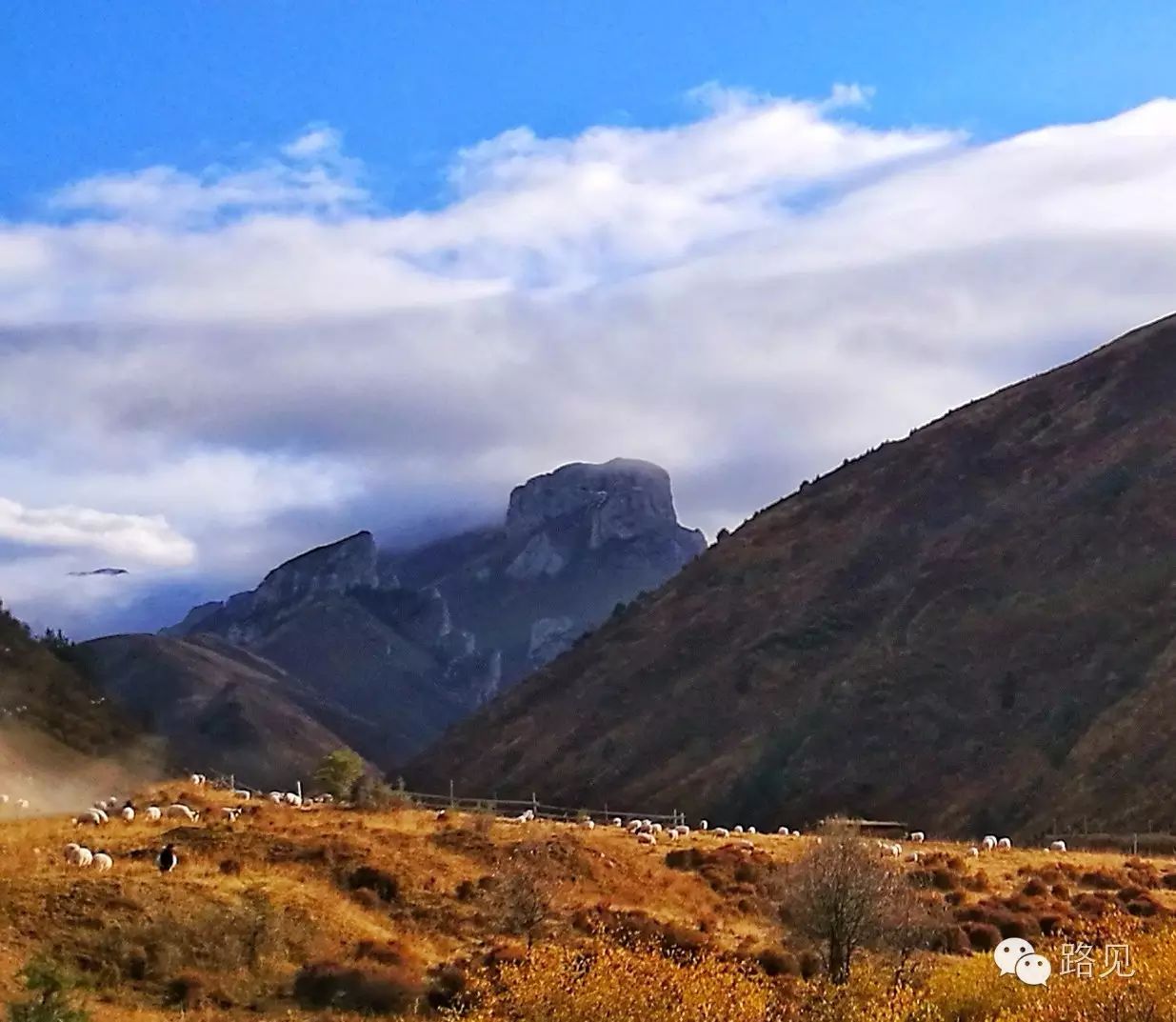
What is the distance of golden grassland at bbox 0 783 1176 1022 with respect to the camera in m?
19.9

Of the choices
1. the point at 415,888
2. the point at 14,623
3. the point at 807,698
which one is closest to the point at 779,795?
the point at 807,698

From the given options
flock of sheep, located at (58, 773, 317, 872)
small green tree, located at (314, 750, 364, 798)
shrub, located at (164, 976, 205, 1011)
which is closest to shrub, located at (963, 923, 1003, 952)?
shrub, located at (164, 976, 205, 1011)

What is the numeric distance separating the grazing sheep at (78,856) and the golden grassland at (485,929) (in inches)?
14.7

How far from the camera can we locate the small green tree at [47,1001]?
2127 cm

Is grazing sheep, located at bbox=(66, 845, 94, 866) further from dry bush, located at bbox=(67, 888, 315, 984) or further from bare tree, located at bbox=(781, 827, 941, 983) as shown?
bare tree, located at bbox=(781, 827, 941, 983)

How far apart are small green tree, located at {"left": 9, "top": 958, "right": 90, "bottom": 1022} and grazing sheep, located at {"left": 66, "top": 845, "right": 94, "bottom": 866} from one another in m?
7.77

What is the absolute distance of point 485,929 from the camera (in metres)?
31.0

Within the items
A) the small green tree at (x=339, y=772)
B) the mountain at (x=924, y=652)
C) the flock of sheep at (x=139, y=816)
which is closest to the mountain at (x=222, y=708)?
the mountain at (x=924, y=652)

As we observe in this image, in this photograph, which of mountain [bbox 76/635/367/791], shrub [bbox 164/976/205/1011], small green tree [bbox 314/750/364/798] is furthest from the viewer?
mountain [bbox 76/635/367/791]

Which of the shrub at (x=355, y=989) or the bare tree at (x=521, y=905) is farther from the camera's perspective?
the bare tree at (x=521, y=905)

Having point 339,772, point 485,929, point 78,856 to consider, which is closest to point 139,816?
point 78,856

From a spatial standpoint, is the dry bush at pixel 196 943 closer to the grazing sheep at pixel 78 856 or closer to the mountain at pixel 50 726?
the grazing sheep at pixel 78 856

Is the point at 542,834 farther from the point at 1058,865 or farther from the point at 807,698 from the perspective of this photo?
the point at 807,698

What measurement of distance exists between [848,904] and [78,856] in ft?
52.2
